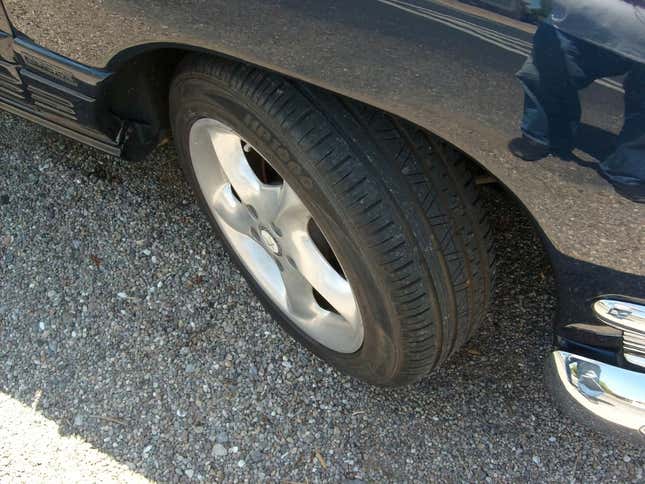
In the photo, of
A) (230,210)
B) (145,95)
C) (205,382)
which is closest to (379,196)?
(230,210)

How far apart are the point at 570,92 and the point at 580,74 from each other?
0.11ft

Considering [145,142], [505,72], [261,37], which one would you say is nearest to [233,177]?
[145,142]

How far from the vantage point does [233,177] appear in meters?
1.86

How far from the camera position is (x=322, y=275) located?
5.74 ft

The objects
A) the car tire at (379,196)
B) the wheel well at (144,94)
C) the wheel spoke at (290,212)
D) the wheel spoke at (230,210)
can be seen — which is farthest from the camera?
the wheel spoke at (230,210)

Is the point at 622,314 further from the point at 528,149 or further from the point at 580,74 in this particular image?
the point at 580,74

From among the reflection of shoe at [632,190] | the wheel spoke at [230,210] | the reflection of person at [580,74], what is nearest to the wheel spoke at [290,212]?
A: the wheel spoke at [230,210]

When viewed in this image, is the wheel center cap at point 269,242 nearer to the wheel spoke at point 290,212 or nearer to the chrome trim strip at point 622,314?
the wheel spoke at point 290,212

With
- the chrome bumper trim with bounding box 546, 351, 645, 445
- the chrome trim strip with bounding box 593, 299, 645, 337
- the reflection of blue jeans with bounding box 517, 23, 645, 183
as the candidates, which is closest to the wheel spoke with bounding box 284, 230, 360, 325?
the chrome bumper trim with bounding box 546, 351, 645, 445

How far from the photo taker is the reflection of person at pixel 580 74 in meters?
0.97

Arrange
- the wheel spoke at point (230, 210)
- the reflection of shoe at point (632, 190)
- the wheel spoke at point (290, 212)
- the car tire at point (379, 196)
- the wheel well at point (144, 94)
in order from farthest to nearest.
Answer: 1. the wheel spoke at point (230, 210)
2. the wheel well at point (144, 94)
3. the wheel spoke at point (290, 212)
4. the car tire at point (379, 196)
5. the reflection of shoe at point (632, 190)

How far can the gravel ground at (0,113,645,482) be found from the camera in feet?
6.05

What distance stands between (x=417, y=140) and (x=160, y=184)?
139 cm

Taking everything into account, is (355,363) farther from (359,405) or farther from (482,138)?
(482,138)
